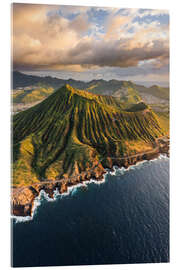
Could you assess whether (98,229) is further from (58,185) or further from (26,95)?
(26,95)

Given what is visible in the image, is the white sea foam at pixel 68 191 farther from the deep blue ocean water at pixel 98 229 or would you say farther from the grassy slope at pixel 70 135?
the grassy slope at pixel 70 135

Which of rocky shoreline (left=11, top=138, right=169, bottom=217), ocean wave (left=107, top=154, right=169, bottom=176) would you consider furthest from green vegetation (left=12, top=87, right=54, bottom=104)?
ocean wave (left=107, top=154, right=169, bottom=176)

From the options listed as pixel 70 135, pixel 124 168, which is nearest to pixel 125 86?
pixel 70 135

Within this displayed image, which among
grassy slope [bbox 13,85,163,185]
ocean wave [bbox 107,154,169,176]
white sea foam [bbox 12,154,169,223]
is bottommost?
white sea foam [bbox 12,154,169,223]

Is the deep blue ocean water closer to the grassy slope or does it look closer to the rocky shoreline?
the rocky shoreline

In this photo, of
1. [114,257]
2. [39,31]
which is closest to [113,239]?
[114,257]
